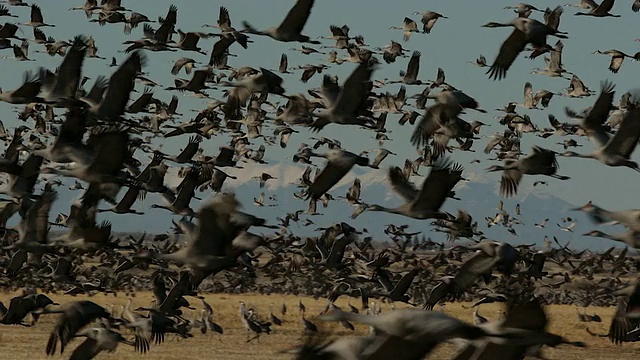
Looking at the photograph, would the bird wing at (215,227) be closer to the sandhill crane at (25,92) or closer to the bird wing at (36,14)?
the sandhill crane at (25,92)

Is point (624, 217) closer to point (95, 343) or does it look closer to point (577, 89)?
point (95, 343)

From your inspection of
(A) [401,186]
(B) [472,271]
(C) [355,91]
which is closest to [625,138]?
(B) [472,271]

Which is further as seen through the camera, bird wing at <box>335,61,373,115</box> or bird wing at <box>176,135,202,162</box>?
bird wing at <box>176,135,202,162</box>

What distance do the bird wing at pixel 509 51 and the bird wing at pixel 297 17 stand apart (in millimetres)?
3346

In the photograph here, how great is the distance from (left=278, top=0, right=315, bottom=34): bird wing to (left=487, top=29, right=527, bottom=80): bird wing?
335cm

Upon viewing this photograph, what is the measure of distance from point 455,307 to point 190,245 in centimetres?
3696

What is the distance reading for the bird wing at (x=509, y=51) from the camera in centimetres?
2455

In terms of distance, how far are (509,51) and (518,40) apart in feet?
0.88

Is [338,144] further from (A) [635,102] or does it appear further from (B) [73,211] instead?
(A) [635,102]

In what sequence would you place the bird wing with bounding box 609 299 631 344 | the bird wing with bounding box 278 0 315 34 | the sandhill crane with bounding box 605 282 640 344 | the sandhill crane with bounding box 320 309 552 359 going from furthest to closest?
the bird wing with bounding box 278 0 315 34 < the bird wing with bounding box 609 299 631 344 < the sandhill crane with bounding box 605 282 640 344 < the sandhill crane with bounding box 320 309 552 359

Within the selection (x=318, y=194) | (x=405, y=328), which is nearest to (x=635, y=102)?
(x=318, y=194)

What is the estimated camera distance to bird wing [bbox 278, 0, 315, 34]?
80.7 feet

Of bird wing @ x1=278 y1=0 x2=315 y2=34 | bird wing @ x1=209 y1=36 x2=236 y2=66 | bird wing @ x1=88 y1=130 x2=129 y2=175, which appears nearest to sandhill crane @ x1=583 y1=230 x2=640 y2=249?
bird wing @ x1=88 y1=130 x2=129 y2=175

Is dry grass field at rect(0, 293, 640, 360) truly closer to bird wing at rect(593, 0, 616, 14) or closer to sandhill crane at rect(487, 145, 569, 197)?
sandhill crane at rect(487, 145, 569, 197)
